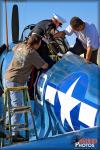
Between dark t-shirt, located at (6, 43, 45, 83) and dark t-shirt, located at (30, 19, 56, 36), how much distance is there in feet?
3.22

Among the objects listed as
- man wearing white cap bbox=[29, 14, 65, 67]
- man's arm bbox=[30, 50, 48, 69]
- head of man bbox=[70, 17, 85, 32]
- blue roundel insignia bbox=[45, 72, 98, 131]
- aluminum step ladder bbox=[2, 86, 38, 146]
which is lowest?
aluminum step ladder bbox=[2, 86, 38, 146]

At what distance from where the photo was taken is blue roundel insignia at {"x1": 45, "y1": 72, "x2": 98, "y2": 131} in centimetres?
549

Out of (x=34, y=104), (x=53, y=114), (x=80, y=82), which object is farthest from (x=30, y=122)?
(x=80, y=82)

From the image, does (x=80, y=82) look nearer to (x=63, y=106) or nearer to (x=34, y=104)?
(x=63, y=106)

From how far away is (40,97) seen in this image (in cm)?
661

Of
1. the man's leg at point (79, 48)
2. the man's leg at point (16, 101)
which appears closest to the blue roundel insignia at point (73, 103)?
the man's leg at point (16, 101)

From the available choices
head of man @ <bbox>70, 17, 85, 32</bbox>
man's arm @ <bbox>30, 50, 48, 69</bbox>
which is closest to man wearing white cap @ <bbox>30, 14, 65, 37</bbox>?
head of man @ <bbox>70, 17, 85, 32</bbox>

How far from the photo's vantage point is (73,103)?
575 cm

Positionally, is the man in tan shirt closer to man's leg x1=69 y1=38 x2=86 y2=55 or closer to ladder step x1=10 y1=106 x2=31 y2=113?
ladder step x1=10 y1=106 x2=31 y2=113

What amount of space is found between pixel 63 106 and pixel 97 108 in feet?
2.11

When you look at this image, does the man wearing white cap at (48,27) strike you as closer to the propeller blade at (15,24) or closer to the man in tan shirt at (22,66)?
Answer: the man in tan shirt at (22,66)

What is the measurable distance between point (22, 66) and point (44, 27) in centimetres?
145

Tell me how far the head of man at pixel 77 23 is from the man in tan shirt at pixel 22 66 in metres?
0.63

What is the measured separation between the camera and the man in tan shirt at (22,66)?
22.2 ft
